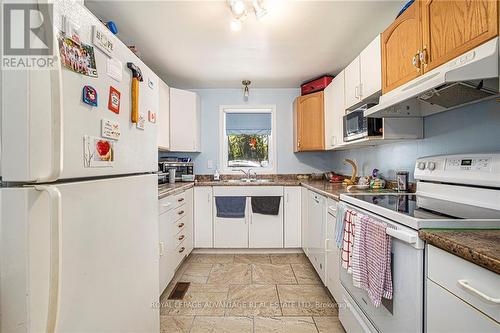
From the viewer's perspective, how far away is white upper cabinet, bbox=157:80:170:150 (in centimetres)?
271

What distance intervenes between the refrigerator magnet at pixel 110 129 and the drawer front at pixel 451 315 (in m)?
1.30

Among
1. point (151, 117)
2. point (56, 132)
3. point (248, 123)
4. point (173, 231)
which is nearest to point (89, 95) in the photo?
point (56, 132)

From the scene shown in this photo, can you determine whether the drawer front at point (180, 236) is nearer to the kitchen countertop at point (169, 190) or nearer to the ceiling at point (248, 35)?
the kitchen countertop at point (169, 190)

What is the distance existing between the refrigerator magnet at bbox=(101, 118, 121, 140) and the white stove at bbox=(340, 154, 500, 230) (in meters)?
1.22

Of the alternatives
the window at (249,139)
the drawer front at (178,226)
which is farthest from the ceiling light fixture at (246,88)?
the drawer front at (178,226)

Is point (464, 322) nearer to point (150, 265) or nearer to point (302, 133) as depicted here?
point (150, 265)

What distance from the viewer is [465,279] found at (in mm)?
692

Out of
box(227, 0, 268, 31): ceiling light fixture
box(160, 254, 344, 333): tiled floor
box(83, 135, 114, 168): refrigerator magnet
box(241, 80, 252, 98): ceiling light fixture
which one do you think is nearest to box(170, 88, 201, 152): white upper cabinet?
box(241, 80, 252, 98): ceiling light fixture

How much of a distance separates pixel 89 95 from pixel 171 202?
60.0 inches

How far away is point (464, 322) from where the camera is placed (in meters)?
0.69

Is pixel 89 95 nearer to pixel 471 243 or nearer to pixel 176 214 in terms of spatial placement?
pixel 471 243

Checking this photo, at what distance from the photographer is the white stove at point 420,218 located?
89cm

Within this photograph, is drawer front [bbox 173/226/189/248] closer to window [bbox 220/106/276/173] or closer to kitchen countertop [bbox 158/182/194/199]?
kitchen countertop [bbox 158/182/194/199]

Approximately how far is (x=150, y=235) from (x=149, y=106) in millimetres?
718
